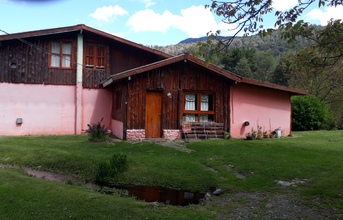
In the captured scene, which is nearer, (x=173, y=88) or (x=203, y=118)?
(x=173, y=88)

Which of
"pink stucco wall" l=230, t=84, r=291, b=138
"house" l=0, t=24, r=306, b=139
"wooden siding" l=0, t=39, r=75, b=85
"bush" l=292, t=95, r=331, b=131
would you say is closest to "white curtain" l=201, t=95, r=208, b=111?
"house" l=0, t=24, r=306, b=139

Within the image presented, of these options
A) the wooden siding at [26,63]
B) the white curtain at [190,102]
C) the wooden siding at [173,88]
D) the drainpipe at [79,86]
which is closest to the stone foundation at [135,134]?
the wooden siding at [173,88]

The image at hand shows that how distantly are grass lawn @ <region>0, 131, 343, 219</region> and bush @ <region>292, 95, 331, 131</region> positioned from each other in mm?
8873

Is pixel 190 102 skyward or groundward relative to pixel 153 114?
skyward

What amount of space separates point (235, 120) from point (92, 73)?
27.3 ft

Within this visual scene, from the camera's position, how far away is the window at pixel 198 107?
16.4 m

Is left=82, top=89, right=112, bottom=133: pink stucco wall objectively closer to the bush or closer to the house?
the house

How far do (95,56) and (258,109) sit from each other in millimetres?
9514

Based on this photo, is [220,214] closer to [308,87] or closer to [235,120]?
[235,120]

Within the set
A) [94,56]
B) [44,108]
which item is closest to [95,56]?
[94,56]

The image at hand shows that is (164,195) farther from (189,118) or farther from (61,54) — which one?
(61,54)

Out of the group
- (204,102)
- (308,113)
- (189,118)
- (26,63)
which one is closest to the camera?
(189,118)

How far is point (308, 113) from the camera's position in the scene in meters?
23.4

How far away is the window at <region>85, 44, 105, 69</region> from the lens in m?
18.3
